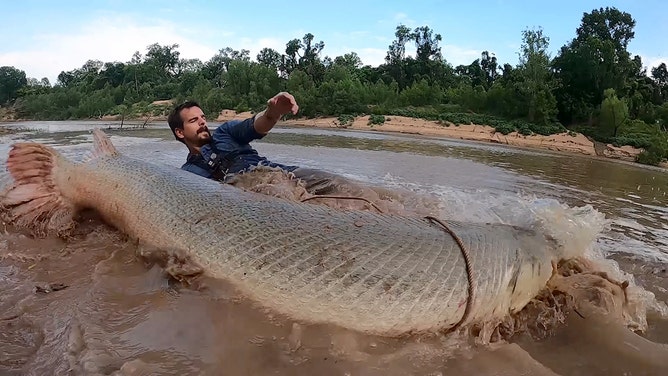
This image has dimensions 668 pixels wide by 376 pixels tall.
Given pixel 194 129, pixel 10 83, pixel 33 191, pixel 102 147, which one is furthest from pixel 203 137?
pixel 10 83

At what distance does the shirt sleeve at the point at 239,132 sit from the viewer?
4.73 m

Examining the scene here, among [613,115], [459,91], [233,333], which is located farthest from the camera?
[459,91]

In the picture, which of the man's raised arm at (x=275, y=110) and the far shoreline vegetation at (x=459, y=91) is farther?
the far shoreline vegetation at (x=459, y=91)

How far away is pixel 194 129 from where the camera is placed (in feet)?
15.8

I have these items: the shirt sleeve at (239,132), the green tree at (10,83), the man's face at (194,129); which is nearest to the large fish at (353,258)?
the shirt sleeve at (239,132)

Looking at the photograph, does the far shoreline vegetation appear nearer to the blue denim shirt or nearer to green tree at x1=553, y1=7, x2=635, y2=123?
green tree at x1=553, y1=7, x2=635, y2=123

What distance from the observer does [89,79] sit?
76.7m

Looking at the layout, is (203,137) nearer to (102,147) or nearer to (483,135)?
(102,147)

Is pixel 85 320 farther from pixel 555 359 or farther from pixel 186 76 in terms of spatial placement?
pixel 186 76

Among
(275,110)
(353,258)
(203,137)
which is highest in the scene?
(275,110)

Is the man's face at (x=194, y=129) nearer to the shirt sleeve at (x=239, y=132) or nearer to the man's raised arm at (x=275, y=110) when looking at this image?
the shirt sleeve at (x=239, y=132)

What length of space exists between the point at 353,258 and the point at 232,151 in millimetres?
2973

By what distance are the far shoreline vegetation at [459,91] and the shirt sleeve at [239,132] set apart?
2105 cm

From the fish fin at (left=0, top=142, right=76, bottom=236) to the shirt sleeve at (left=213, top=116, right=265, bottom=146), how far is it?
1.42 metres
